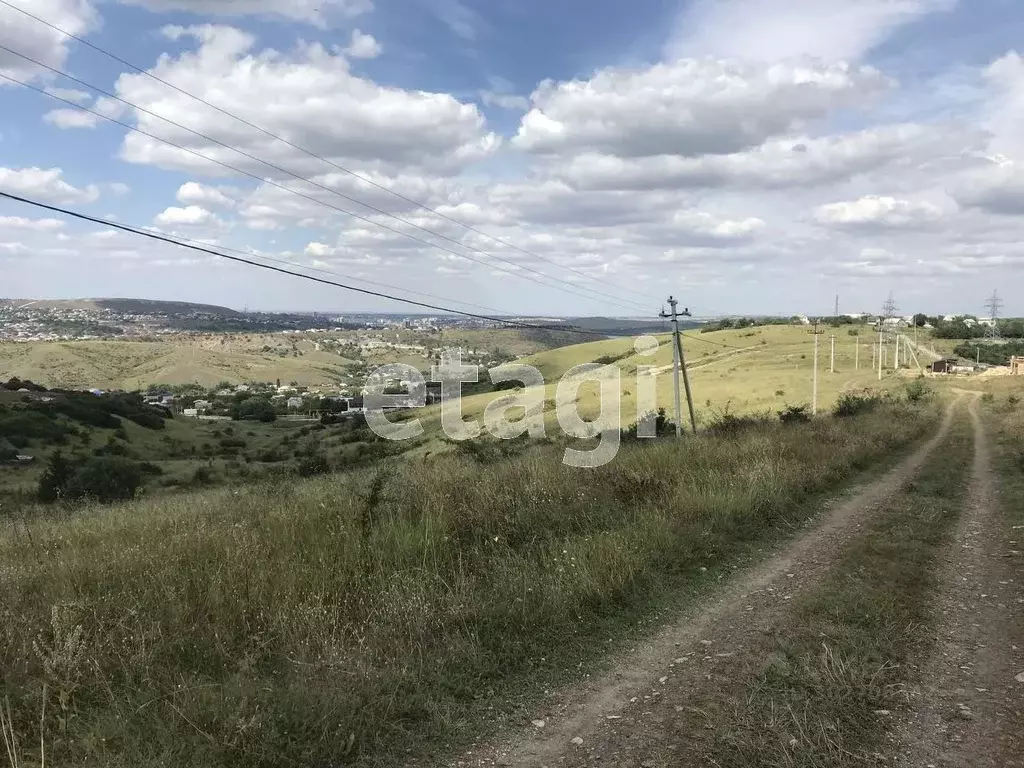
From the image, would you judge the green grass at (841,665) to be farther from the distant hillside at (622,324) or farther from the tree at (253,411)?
the tree at (253,411)

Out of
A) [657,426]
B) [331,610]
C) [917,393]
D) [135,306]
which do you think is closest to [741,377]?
[917,393]

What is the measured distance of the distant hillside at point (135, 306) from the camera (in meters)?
178

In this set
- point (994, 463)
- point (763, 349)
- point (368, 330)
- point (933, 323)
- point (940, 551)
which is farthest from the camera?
point (368, 330)

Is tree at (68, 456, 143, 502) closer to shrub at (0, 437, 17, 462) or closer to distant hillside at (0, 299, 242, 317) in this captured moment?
shrub at (0, 437, 17, 462)

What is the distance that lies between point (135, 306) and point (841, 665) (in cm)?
21577

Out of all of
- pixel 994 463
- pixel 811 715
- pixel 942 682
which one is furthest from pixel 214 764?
pixel 994 463

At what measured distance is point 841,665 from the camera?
4355mm

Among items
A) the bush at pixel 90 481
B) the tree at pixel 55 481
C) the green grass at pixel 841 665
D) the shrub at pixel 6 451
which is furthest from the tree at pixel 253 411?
the green grass at pixel 841 665

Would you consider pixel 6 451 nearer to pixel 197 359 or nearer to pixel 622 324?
pixel 622 324

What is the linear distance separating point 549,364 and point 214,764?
3951 inches

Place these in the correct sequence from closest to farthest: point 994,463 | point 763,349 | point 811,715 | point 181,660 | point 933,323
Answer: point 811,715 → point 181,660 → point 994,463 → point 763,349 → point 933,323

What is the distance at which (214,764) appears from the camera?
3.32 m

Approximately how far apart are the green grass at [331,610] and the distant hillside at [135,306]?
184129 millimetres

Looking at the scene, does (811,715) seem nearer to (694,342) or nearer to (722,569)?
(722,569)
